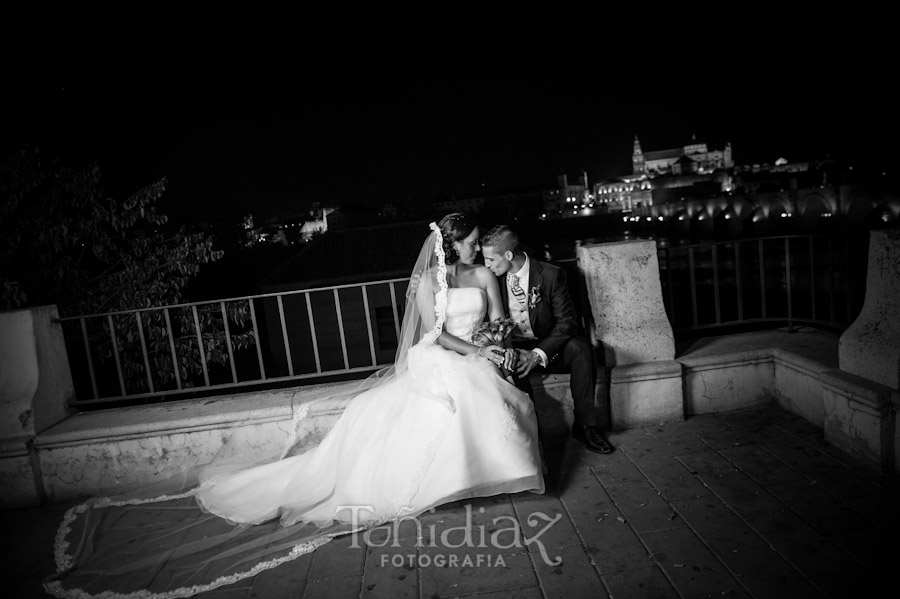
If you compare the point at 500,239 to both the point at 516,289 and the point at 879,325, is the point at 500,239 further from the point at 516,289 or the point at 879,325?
the point at 879,325

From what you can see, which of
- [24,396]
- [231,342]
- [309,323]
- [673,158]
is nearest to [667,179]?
[673,158]

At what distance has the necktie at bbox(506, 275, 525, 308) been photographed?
448cm

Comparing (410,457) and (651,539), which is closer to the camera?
(651,539)

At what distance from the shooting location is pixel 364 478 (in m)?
3.63

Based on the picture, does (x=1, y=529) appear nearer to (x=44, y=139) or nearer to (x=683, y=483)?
(x=683, y=483)

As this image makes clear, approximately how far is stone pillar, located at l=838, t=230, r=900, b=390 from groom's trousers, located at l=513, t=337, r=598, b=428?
5.61ft

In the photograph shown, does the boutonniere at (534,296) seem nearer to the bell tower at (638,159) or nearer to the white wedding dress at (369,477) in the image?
the white wedding dress at (369,477)

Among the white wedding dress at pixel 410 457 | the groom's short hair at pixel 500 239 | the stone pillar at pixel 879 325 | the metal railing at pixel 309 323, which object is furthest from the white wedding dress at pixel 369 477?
the stone pillar at pixel 879 325

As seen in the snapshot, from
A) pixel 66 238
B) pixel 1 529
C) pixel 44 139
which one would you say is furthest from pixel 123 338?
pixel 1 529

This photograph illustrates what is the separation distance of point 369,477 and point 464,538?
28.6 inches

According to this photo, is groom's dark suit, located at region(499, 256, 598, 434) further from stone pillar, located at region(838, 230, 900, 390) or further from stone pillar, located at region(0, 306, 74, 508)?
stone pillar, located at region(0, 306, 74, 508)

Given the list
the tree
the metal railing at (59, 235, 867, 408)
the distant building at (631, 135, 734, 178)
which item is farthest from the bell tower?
the tree

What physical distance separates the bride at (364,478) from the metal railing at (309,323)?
0.53 m

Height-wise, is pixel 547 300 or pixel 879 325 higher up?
pixel 547 300
